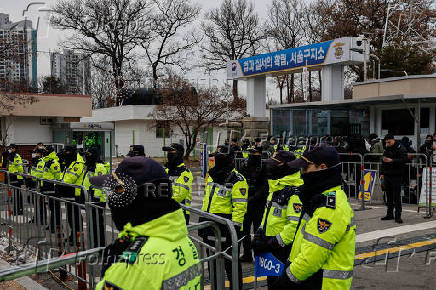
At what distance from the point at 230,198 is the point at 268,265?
1520 mm

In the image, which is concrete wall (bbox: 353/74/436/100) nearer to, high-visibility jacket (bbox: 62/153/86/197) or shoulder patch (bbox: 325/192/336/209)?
high-visibility jacket (bbox: 62/153/86/197)

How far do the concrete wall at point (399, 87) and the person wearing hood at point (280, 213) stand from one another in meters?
10.4

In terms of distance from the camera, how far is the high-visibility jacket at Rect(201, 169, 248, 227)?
18.1 ft

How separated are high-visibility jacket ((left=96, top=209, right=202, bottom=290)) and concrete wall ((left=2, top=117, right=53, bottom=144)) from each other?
2496 centimetres

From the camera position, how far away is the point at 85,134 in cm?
2252

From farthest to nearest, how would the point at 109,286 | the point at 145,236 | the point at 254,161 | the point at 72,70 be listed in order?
the point at 72,70, the point at 254,161, the point at 145,236, the point at 109,286

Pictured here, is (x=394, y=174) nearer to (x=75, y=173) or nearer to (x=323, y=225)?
(x=75, y=173)

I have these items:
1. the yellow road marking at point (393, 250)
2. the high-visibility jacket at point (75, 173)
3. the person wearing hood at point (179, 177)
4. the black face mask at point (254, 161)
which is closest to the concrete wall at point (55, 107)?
the high-visibility jacket at point (75, 173)

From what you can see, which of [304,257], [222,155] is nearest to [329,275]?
[304,257]

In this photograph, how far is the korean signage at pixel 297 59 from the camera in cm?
1875

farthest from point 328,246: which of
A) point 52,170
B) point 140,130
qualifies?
point 140,130

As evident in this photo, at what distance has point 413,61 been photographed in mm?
25203

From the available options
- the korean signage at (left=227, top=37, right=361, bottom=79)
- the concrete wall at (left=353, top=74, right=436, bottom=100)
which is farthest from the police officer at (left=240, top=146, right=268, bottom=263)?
the korean signage at (left=227, top=37, right=361, bottom=79)

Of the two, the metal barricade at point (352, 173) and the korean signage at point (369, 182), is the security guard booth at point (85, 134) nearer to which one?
the metal barricade at point (352, 173)
